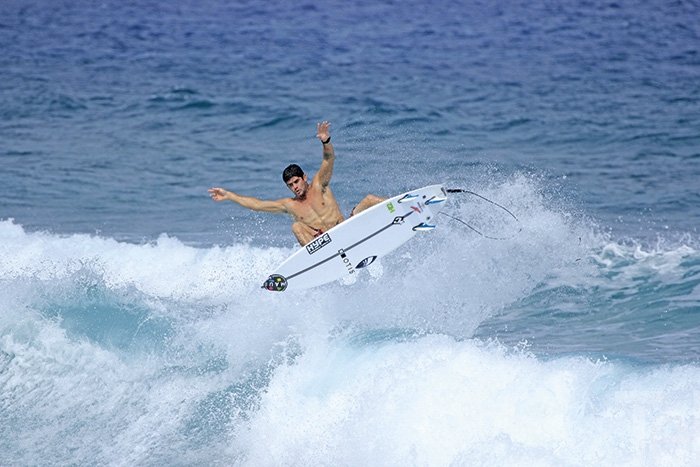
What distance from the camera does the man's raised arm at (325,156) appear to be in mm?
11844

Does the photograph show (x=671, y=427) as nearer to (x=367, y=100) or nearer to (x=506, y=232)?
(x=506, y=232)

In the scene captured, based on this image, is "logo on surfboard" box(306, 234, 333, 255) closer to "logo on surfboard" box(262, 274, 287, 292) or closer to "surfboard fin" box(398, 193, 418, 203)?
"logo on surfboard" box(262, 274, 287, 292)

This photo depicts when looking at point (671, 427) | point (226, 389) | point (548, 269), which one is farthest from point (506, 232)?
point (671, 427)

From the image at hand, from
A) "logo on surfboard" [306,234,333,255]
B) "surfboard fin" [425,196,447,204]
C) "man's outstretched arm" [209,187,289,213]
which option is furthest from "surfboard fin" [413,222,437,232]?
"man's outstretched arm" [209,187,289,213]

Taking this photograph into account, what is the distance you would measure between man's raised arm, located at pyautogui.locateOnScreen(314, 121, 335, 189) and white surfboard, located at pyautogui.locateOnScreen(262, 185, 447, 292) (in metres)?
0.52

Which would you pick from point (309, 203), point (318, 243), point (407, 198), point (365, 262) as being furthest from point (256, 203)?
point (407, 198)

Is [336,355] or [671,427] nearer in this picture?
[671,427]

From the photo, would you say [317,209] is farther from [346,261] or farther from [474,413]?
[474,413]

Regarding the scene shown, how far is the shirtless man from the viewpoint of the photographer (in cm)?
1222

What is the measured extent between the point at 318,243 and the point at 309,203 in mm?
439

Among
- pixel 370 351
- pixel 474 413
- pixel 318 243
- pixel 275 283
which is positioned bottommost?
pixel 474 413

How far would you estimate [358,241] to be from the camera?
12.7 metres

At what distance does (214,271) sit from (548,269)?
4.43 meters

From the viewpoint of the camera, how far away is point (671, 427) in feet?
32.0
